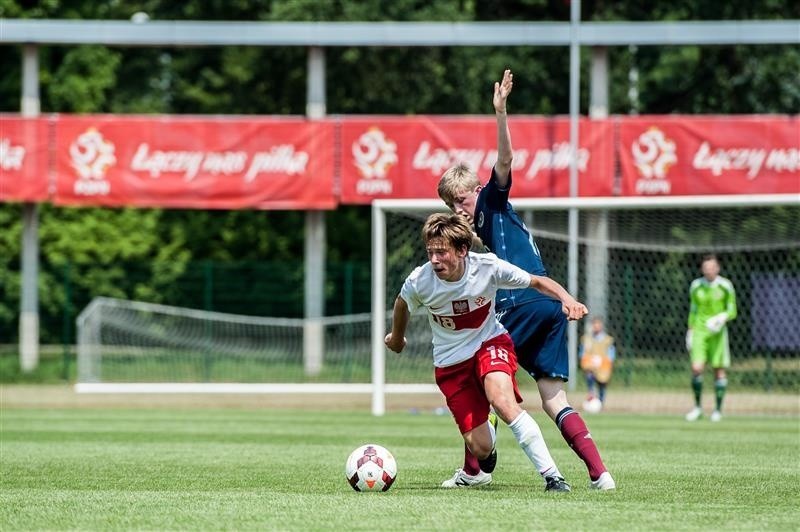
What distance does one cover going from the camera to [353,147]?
25.6 m

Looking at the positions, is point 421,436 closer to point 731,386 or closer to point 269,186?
point 731,386

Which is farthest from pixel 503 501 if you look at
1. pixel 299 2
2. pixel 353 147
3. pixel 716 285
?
pixel 299 2

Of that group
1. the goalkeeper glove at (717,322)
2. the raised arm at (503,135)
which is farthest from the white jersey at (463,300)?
the goalkeeper glove at (717,322)

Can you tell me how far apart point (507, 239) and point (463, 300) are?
27.0 inches

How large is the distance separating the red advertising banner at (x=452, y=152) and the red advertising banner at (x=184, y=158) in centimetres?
57

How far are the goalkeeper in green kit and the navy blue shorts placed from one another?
9536 mm

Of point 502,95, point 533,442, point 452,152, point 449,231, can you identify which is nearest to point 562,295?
point 449,231

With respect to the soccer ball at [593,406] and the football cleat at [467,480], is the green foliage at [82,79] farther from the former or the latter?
the football cleat at [467,480]

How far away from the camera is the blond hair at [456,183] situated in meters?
8.27

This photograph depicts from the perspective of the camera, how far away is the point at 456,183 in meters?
8.27

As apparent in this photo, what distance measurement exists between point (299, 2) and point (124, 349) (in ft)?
32.2

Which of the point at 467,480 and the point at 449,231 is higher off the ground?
the point at 449,231

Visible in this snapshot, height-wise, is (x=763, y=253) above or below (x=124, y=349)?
above

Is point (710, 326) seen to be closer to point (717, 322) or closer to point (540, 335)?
point (717, 322)
